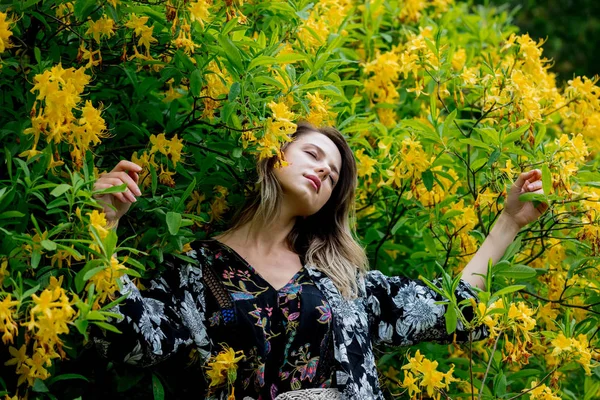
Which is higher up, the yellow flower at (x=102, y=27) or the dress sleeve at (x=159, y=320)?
the yellow flower at (x=102, y=27)

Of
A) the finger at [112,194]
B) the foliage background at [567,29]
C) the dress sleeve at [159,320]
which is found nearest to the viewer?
the finger at [112,194]

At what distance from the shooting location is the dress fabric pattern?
7.46 feet

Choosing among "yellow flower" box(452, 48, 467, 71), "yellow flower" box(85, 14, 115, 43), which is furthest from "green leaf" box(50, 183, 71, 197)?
"yellow flower" box(452, 48, 467, 71)

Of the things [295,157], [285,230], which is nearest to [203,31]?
[295,157]

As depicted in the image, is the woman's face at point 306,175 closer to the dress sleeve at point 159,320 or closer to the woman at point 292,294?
the woman at point 292,294

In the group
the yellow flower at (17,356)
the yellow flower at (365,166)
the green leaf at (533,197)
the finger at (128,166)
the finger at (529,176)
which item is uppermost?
the finger at (529,176)

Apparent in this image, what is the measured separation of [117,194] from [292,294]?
58 cm

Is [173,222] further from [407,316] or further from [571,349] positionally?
[571,349]

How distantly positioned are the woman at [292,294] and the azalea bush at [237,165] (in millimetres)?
86

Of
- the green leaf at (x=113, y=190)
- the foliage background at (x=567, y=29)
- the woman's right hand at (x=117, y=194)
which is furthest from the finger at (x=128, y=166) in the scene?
the foliage background at (x=567, y=29)

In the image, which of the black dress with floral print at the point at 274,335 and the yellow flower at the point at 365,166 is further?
the yellow flower at the point at 365,166

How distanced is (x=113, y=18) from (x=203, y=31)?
233 millimetres

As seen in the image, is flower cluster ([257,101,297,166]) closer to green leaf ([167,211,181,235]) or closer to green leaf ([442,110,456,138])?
green leaf ([167,211,181,235])

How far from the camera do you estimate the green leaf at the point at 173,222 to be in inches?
86.9
